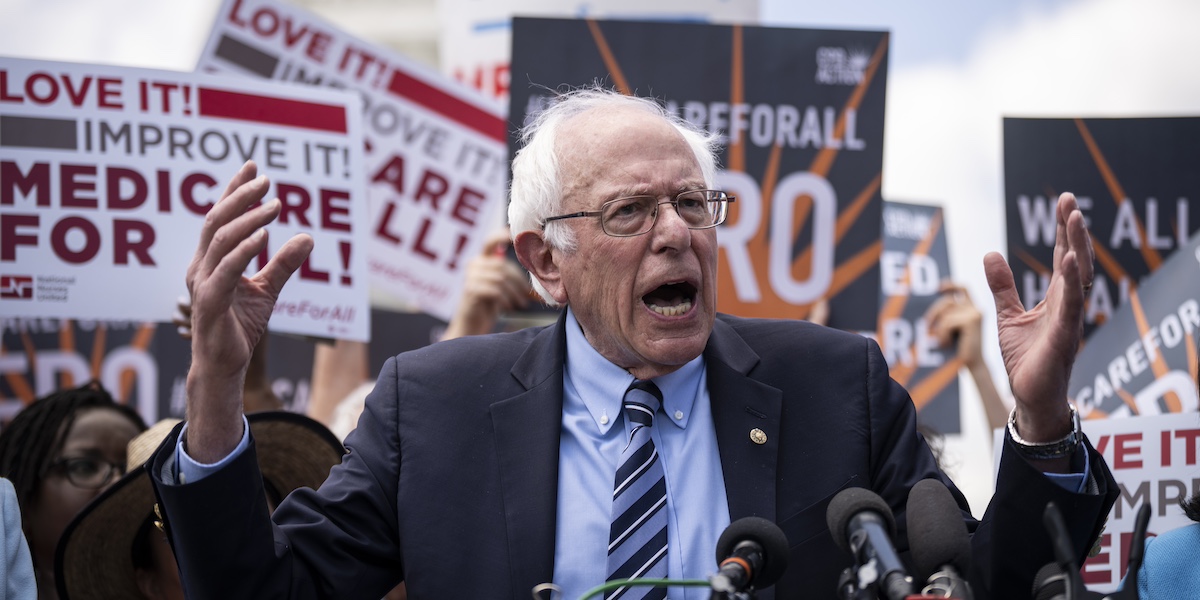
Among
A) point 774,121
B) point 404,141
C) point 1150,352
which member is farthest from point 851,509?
point 404,141

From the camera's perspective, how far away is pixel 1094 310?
5051 millimetres

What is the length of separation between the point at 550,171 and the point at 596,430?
2.03ft

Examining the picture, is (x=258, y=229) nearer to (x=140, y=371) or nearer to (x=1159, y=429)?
(x=1159, y=429)

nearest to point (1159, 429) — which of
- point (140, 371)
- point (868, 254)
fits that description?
point (868, 254)

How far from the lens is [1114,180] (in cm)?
516

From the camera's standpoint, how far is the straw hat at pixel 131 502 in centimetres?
352

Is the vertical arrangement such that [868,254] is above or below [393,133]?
below

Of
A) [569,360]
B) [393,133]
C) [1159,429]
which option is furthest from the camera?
[393,133]

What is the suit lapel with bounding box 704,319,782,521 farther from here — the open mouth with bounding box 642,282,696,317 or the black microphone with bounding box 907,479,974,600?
the black microphone with bounding box 907,479,974,600

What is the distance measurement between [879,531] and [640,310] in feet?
3.48

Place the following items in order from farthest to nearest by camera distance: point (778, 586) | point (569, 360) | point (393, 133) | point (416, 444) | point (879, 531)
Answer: point (393, 133)
point (569, 360)
point (416, 444)
point (778, 586)
point (879, 531)

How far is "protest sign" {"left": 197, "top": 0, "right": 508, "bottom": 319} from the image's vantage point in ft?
18.9

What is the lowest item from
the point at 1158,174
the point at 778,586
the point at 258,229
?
the point at 778,586

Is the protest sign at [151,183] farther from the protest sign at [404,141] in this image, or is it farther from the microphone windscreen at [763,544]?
the microphone windscreen at [763,544]
